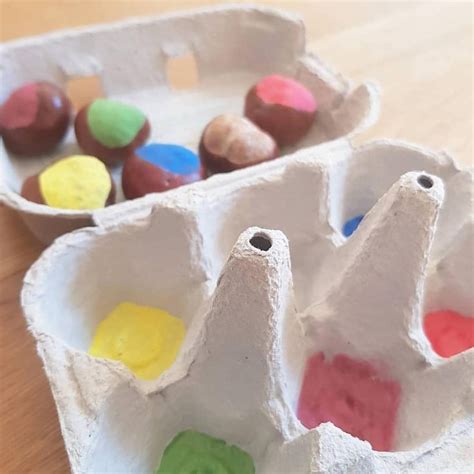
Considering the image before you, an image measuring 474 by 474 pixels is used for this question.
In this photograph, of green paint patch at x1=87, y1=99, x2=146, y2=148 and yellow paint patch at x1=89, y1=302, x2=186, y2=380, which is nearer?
yellow paint patch at x1=89, y1=302, x2=186, y2=380

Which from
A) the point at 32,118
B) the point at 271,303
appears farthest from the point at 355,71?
the point at 271,303

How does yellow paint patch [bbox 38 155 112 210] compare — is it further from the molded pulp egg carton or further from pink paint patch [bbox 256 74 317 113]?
pink paint patch [bbox 256 74 317 113]

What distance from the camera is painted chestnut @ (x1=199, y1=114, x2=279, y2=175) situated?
67 centimetres

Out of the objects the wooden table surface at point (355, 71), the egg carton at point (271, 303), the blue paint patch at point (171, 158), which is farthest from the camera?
the blue paint patch at point (171, 158)

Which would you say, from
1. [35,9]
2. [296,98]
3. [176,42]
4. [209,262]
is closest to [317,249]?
[209,262]

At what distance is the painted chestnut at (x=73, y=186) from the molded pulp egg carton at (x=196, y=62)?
60 millimetres

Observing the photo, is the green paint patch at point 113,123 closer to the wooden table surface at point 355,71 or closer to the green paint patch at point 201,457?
the wooden table surface at point 355,71

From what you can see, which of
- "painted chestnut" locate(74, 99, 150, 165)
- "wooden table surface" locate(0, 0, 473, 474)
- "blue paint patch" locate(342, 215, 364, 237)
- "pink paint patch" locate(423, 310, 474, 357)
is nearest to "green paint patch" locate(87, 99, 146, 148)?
"painted chestnut" locate(74, 99, 150, 165)

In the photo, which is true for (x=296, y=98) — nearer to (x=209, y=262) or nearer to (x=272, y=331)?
(x=209, y=262)

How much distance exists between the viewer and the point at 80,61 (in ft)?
2.56

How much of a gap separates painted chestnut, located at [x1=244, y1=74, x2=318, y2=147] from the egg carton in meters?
0.11

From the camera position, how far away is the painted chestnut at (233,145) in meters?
0.67

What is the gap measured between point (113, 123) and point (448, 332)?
38 centimetres

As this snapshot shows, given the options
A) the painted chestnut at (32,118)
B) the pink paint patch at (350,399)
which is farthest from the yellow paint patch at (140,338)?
the painted chestnut at (32,118)
